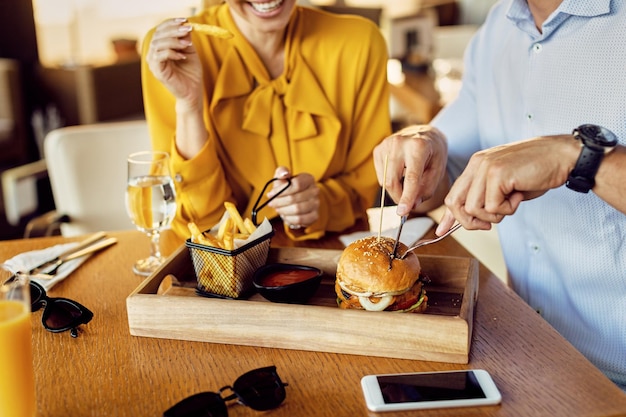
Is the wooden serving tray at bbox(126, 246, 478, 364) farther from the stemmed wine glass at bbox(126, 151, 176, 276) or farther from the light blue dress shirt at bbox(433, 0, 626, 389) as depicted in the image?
the light blue dress shirt at bbox(433, 0, 626, 389)

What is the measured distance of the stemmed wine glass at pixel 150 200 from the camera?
1.45 m

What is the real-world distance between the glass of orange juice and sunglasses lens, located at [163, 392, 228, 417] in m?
0.19

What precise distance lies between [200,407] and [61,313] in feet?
1.35

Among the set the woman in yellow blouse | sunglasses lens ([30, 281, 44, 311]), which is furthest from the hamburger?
sunglasses lens ([30, 281, 44, 311])

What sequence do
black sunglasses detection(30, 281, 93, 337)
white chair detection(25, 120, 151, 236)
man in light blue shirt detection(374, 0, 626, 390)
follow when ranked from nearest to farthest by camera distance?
black sunglasses detection(30, 281, 93, 337) → man in light blue shirt detection(374, 0, 626, 390) → white chair detection(25, 120, 151, 236)

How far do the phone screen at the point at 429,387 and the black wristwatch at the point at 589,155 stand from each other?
1.29 feet

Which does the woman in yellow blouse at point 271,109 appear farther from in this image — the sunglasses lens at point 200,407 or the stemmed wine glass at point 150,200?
the sunglasses lens at point 200,407

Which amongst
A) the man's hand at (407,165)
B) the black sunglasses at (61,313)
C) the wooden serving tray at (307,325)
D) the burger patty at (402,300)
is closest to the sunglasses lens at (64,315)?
the black sunglasses at (61,313)

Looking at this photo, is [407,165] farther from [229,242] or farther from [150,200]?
[150,200]

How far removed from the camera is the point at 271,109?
1813 mm

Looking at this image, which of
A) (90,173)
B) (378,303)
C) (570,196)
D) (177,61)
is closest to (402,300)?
(378,303)

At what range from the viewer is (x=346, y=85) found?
6.23ft

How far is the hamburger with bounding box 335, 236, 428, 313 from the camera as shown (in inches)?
45.3

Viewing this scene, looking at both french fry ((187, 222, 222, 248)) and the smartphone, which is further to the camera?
french fry ((187, 222, 222, 248))
